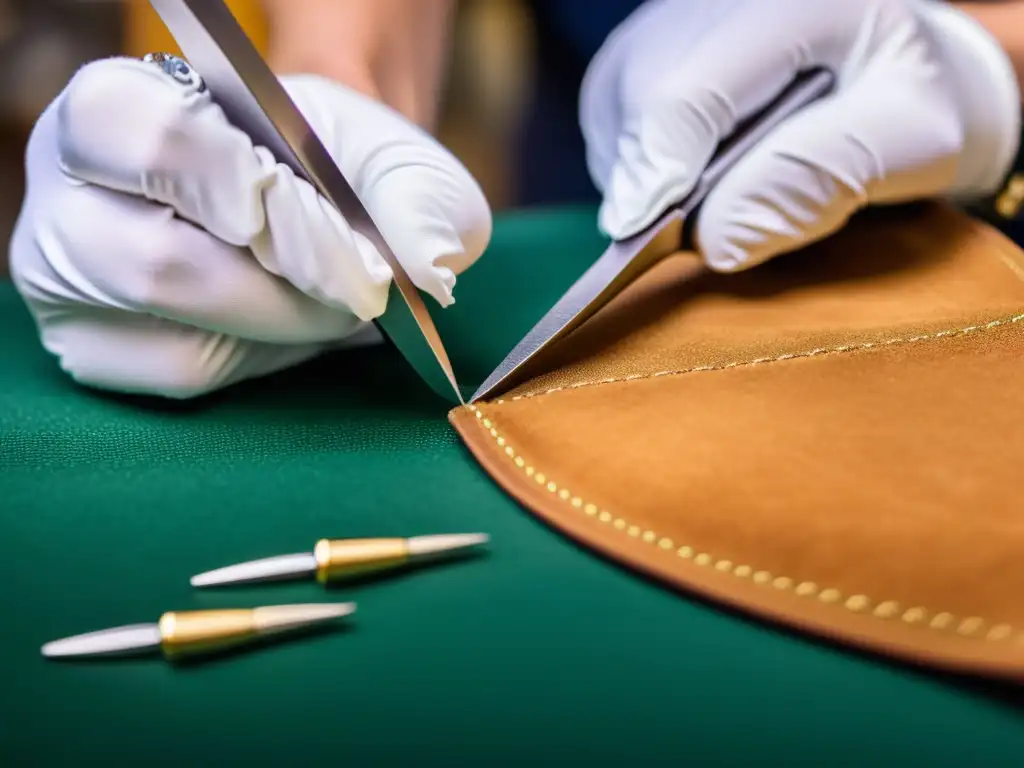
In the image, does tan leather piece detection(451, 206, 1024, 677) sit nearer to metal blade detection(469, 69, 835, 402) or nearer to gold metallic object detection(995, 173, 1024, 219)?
metal blade detection(469, 69, 835, 402)

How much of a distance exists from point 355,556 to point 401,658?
5 centimetres

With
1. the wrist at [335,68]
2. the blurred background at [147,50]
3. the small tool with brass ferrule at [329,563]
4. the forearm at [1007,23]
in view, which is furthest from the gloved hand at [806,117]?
the blurred background at [147,50]

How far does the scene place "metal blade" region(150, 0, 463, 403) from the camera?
43cm

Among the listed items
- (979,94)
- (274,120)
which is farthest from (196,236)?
(979,94)

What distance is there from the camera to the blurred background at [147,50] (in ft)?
4.58

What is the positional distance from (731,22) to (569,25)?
1.53 feet

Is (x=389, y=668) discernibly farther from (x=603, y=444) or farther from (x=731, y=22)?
(x=731, y=22)

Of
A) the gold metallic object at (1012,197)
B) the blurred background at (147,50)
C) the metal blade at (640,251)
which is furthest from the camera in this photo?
the blurred background at (147,50)

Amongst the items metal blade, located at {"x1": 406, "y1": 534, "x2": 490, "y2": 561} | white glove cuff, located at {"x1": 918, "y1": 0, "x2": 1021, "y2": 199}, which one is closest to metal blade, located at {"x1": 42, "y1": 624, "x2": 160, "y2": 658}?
metal blade, located at {"x1": 406, "y1": 534, "x2": 490, "y2": 561}

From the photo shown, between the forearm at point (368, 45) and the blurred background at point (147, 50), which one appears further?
the blurred background at point (147, 50)

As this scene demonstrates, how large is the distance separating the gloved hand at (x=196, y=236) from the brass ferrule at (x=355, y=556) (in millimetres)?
169

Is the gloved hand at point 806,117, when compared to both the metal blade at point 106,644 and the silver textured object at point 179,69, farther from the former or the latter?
the metal blade at point 106,644

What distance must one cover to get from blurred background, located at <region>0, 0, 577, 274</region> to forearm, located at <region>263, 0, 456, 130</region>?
214mm

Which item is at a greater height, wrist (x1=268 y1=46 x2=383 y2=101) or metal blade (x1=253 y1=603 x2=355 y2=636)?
wrist (x1=268 y1=46 x2=383 y2=101)
